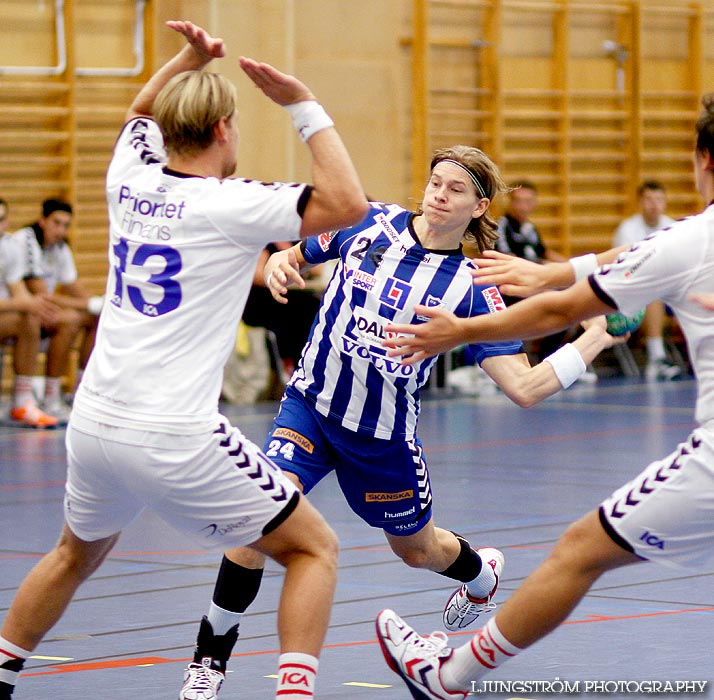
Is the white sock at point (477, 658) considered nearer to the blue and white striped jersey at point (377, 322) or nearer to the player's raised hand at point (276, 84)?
the blue and white striped jersey at point (377, 322)

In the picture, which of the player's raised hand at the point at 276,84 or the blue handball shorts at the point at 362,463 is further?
the blue handball shorts at the point at 362,463

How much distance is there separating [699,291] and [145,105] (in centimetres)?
163

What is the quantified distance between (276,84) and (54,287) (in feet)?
28.7

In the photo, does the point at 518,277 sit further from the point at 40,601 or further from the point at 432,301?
the point at 40,601

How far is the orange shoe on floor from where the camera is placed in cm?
1146

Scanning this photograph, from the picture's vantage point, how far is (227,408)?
12.7 m

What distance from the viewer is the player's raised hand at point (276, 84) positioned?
12.7ft

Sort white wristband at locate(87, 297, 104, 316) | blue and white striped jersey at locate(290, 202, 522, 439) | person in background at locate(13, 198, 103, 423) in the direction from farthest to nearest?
white wristband at locate(87, 297, 104, 316) < person in background at locate(13, 198, 103, 423) < blue and white striped jersey at locate(290, 202, 522, 439)

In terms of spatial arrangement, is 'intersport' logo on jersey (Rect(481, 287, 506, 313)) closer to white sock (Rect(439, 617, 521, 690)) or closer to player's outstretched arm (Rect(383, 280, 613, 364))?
player's outstretched arm (Rect(383, 280, 613, 364))

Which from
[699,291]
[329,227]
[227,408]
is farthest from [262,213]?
Answer: [227,408]

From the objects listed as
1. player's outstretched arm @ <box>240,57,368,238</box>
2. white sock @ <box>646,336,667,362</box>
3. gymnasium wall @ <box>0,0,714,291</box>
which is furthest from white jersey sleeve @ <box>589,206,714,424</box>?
white sock @ <box>646,336,667,362</box>

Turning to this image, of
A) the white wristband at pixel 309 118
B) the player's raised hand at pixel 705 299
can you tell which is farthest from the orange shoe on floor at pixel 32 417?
the player's raised hand at pixel 705 299

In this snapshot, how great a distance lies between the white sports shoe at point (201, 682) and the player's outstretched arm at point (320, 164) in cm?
140

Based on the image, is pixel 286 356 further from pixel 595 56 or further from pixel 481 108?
pixel 595 56
